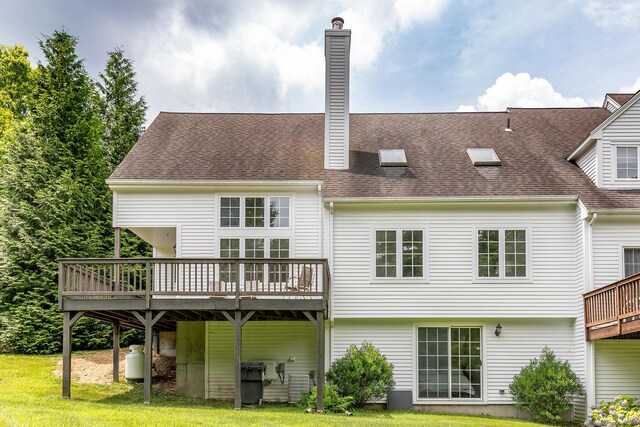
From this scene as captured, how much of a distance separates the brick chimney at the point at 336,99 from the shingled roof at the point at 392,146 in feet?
1.26

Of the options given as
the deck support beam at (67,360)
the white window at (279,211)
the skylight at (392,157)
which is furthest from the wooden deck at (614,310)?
the deck support beam at (67,360)

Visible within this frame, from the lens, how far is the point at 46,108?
21.4 meters

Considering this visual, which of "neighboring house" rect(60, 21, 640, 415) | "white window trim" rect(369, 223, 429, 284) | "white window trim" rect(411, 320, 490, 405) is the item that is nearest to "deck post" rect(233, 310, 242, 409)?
"neighboring house" rect(60, 21, 640, 415)

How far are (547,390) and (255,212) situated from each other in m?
7.71

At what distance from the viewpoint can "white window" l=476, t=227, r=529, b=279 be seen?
15383mm

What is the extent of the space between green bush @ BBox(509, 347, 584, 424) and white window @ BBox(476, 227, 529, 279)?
2.19 m

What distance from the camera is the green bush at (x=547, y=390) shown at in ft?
46.9

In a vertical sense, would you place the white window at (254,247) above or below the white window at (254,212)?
below

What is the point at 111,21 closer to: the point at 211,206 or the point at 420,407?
the point at 211,206

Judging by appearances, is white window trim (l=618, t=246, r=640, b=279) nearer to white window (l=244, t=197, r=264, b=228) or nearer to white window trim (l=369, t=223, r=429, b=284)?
white window trim (l=369, t=223, r=429, b=284)

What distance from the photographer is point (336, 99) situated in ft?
55.1

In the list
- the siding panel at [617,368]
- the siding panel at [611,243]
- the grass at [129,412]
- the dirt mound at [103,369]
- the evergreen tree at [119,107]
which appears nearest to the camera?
the grass at [129,412]

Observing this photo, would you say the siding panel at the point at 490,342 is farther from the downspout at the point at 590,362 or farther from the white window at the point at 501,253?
the white window at the point at 501,253


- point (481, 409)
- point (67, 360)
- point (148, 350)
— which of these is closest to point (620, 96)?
point (481, 409)
